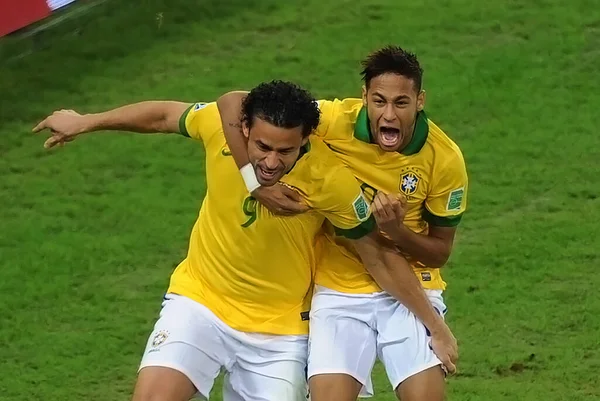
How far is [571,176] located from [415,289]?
3932 mm

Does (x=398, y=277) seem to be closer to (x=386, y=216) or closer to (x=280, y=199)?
(x=386, y=216)

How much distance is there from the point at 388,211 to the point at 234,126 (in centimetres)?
66

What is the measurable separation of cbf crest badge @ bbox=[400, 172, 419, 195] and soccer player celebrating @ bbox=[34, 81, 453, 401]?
18 centimetres

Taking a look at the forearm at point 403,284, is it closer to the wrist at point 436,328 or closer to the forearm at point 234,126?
the wrist at point 436,328

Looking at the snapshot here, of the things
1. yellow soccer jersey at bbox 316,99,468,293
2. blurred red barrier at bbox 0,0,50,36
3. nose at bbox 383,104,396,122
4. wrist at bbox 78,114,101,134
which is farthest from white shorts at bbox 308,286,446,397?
blurred red barrier at bbox 0,0,50,36

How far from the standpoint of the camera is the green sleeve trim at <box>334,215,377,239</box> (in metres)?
4.69

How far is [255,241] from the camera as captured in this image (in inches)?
189

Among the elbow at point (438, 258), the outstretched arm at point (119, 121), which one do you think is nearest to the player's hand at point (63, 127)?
the outstretched arm at point (119, 121)

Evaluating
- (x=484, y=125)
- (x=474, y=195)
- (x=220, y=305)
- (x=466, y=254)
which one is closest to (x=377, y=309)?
(x=220, y=305)

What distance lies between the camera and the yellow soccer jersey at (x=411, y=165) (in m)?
4.76

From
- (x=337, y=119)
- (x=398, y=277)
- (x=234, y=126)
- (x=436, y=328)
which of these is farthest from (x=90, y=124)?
(x=436, y=328)

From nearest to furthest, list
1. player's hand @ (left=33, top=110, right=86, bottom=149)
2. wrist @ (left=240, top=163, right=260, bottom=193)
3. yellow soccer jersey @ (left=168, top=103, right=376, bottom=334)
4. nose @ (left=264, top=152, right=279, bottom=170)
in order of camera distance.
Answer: nose @ (left=264, top=152, right=279, bottom=170), wrist @ (left=240, top=163, right=260, bottom=193), yellow soccer jersey @ (left=168, top=103, right=376, bottom=334), player's hand @ (left=33, top=110, right=86, bottom=149)

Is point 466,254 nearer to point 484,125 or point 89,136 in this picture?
point 484,125

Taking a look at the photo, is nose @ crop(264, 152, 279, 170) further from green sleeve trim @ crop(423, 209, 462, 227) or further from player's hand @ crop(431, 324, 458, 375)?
player's hand @ crop(431, 324, 458, 375)
